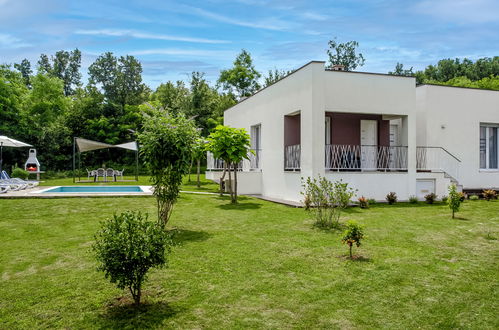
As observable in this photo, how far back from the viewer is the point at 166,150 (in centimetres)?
804

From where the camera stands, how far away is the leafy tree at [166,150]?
803cm

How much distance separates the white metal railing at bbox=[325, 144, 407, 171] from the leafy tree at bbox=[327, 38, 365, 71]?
3128 centimetres

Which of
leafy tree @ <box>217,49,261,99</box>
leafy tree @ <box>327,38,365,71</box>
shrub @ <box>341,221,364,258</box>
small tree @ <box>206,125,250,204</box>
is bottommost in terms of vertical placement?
shrub @ <box>341,221,364,258</box>

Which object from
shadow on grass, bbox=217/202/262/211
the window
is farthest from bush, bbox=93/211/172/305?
the window

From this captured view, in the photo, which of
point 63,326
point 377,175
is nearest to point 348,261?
point 63,326

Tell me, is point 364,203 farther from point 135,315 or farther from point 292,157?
point 135,315

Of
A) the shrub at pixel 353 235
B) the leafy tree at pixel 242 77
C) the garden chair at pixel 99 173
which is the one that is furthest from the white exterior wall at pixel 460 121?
the leafy tree at pixel 242 77

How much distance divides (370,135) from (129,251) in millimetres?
13204

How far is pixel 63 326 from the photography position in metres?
3.97

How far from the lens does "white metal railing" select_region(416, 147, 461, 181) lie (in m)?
15.0

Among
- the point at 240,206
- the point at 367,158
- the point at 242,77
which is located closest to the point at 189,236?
the point at 240,206

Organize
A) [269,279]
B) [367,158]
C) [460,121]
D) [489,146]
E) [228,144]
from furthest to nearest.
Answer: [489,146] → [460,121] → [367,158] → [228,144] → [269,279]

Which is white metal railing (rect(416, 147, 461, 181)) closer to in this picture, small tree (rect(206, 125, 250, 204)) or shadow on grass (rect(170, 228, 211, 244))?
small tree (rect(206, 125, 250, 204))

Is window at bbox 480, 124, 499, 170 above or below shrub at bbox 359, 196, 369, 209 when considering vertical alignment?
above
